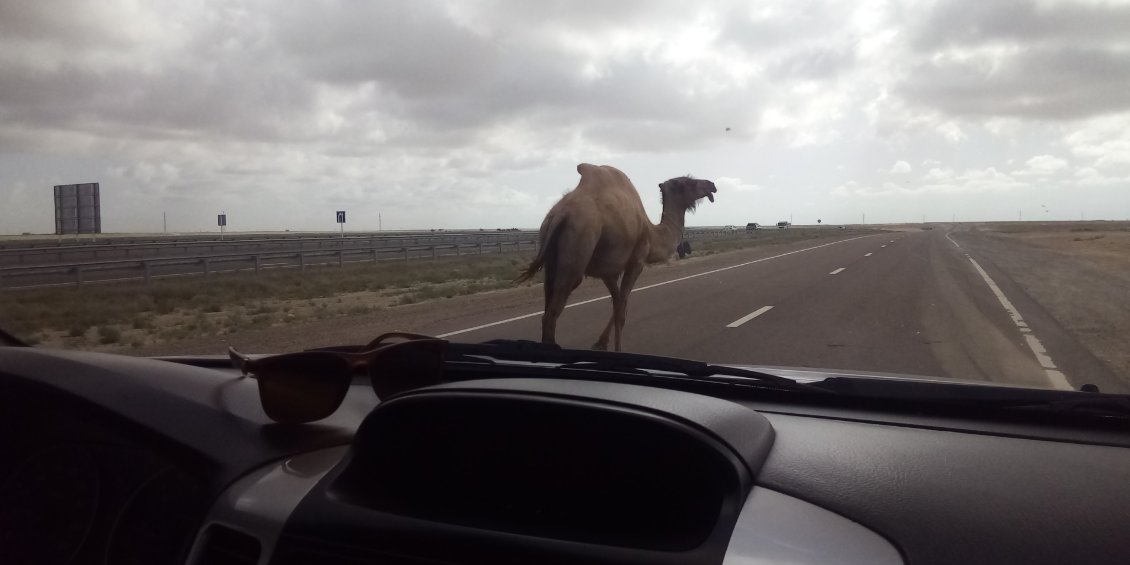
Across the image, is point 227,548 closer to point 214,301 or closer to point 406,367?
point 406,367

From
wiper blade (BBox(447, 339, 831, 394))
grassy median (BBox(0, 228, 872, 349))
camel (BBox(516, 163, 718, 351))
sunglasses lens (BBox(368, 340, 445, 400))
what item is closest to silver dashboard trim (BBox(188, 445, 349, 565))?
sunglasses lens (BBox(368, 340, 445, 400))

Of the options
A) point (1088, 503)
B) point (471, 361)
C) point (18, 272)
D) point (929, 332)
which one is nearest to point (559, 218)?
point (471, 361)

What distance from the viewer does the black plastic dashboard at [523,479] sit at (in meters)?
2.04

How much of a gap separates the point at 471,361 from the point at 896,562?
2238mm

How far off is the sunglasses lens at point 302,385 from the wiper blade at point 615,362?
939 mm

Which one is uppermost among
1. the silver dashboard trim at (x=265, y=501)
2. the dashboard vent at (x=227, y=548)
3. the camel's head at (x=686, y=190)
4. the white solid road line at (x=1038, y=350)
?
the camel's head at (x=686, y=190)

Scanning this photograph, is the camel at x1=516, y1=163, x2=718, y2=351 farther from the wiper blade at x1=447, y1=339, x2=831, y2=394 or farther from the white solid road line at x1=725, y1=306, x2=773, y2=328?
the wiper blade at x1=447, y1=339, x2=831, y2=394

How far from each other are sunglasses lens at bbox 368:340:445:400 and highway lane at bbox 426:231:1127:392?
472 cm

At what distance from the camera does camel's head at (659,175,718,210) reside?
11.1 meters

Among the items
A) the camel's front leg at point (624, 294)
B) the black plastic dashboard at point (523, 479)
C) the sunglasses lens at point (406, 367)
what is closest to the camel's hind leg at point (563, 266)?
the camel's front leg at point (624, 294)

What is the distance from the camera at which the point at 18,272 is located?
14.3 metres

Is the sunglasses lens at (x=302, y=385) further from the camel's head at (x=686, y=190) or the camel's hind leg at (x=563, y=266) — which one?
the camel's head at (x=686, y=190)

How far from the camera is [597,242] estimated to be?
30.8 ft

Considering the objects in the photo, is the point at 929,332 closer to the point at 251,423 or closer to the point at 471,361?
the point at 471,361
